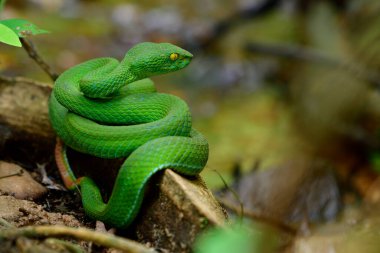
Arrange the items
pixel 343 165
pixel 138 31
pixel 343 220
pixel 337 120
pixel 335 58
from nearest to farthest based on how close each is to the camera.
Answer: pixel 343 220 → pixel 343 165 → pixel 337 120 → pixel 335 58 → pixel 138 31

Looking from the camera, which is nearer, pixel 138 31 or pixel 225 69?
pixel 225 69

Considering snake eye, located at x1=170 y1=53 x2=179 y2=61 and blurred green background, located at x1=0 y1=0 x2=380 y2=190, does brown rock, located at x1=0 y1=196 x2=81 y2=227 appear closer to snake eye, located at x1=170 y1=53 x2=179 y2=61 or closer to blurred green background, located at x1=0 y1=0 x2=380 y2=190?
snake eye, located at x1=170 y1=53 x2=179 y2=61

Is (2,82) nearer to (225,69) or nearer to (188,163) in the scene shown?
(188,163)

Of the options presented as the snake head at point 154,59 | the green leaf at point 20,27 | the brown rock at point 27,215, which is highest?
the green leaf at point 20,27

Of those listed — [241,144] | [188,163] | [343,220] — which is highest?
[188,163]

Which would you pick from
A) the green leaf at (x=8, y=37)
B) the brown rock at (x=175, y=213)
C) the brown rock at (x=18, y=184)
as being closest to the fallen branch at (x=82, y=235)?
the brown rock at (x=175, y=213)

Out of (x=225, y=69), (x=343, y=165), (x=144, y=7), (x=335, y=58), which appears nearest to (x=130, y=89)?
(x=343, y=165)

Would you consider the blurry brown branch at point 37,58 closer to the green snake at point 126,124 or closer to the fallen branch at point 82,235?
the green snake at point 126,124

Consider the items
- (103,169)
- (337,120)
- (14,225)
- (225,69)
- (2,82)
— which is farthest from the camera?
(225,69)
